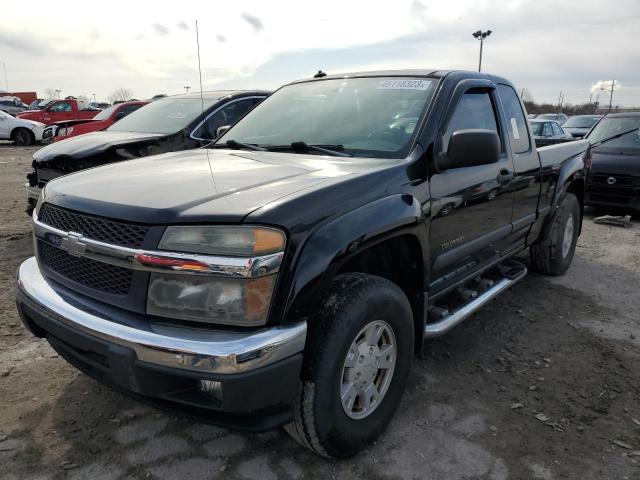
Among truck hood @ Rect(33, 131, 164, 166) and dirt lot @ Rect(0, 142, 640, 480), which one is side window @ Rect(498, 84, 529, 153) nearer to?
dirt lot @ Rect(0, 142, 640, 480)

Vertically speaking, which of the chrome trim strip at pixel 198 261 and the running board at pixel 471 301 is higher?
the chrome trim strip at pixel 198 261

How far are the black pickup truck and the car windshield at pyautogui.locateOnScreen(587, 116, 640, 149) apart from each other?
20.4 ft

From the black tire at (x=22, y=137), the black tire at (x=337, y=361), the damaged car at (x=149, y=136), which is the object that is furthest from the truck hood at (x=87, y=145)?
the black tire at (x=22, y=137)

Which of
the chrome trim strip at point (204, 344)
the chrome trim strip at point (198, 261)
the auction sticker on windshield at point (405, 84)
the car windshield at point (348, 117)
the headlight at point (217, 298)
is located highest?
the auction sticker on windshield at point (405, 84)

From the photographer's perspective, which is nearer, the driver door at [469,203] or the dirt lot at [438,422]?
the dirt lot at [438,422]

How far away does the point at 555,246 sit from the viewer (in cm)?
502

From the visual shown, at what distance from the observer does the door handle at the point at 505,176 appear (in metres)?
3.57

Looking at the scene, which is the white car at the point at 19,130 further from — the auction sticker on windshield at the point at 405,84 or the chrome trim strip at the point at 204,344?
the chrome trim strip at the point at 204,344

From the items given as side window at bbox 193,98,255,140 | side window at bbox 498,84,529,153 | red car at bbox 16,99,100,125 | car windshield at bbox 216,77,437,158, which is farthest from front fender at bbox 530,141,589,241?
red car at bbox 16,99,100,125

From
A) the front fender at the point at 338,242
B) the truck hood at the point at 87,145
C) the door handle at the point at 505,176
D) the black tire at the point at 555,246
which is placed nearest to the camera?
the front fender at the point at 338,242

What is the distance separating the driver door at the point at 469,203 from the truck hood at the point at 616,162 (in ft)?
16.5

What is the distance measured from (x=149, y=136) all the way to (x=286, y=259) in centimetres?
459

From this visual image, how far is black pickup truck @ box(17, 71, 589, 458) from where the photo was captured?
197 centimetres

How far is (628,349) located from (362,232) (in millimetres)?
2570
